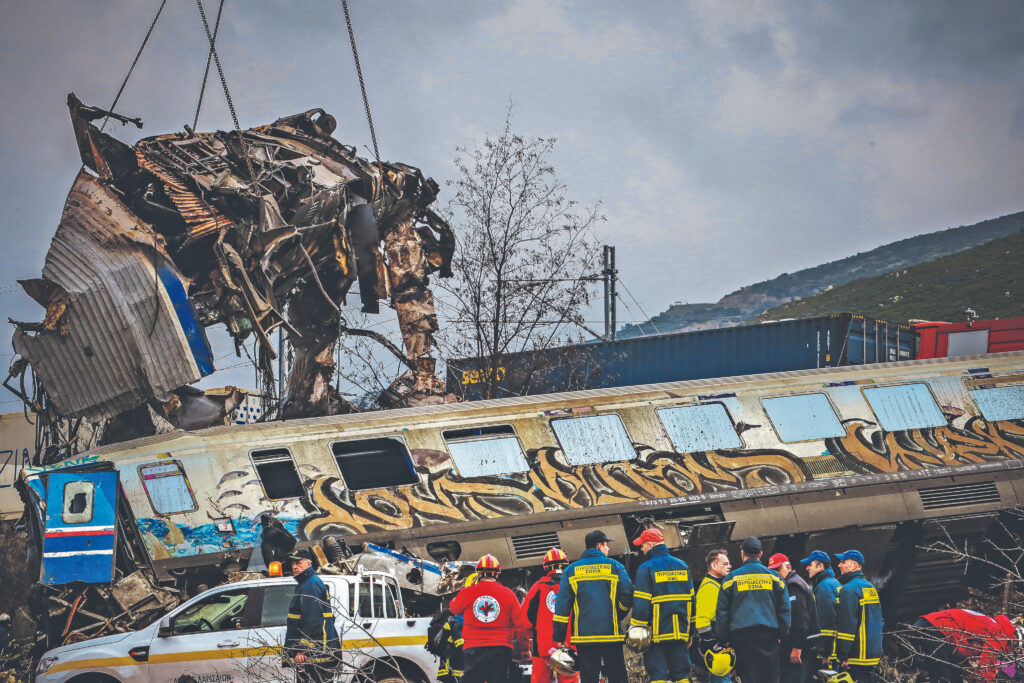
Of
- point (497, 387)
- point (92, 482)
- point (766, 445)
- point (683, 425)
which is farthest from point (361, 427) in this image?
point (497, 387)

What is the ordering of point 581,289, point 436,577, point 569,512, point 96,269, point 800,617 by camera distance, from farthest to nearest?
point 581,289 → point 96,269 → point 569,512 → point 436,577 → point 800,617

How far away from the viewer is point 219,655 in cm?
980

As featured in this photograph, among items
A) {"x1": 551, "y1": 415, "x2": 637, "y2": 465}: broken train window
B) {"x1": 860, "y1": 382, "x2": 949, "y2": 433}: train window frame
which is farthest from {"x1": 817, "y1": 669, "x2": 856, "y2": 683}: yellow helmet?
{"x1": 860, "y1": 382, "x2": 949, "y2": 433}: train window frame

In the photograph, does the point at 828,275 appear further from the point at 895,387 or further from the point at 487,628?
the point at 487,628

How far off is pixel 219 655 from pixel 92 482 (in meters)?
4.49

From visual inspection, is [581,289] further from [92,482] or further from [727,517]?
[92,482]

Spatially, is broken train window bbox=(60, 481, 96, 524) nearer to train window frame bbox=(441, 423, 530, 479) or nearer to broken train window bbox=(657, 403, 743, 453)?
train window frame bbox=(441, 423, 530, 479)

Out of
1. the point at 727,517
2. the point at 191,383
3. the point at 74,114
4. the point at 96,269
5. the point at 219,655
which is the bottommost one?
the point at 219,655

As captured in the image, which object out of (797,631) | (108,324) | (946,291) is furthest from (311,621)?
(946,291)

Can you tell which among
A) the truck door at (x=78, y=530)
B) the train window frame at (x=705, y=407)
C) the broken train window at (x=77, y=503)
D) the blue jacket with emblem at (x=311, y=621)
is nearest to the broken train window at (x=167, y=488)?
the truck door at (x=78, y=530)

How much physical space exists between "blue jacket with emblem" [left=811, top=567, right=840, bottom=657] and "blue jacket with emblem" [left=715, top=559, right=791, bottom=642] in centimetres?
100

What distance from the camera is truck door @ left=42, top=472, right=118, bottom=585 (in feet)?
41.8

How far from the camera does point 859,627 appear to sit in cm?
938

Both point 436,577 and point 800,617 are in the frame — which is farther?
point 436,577
